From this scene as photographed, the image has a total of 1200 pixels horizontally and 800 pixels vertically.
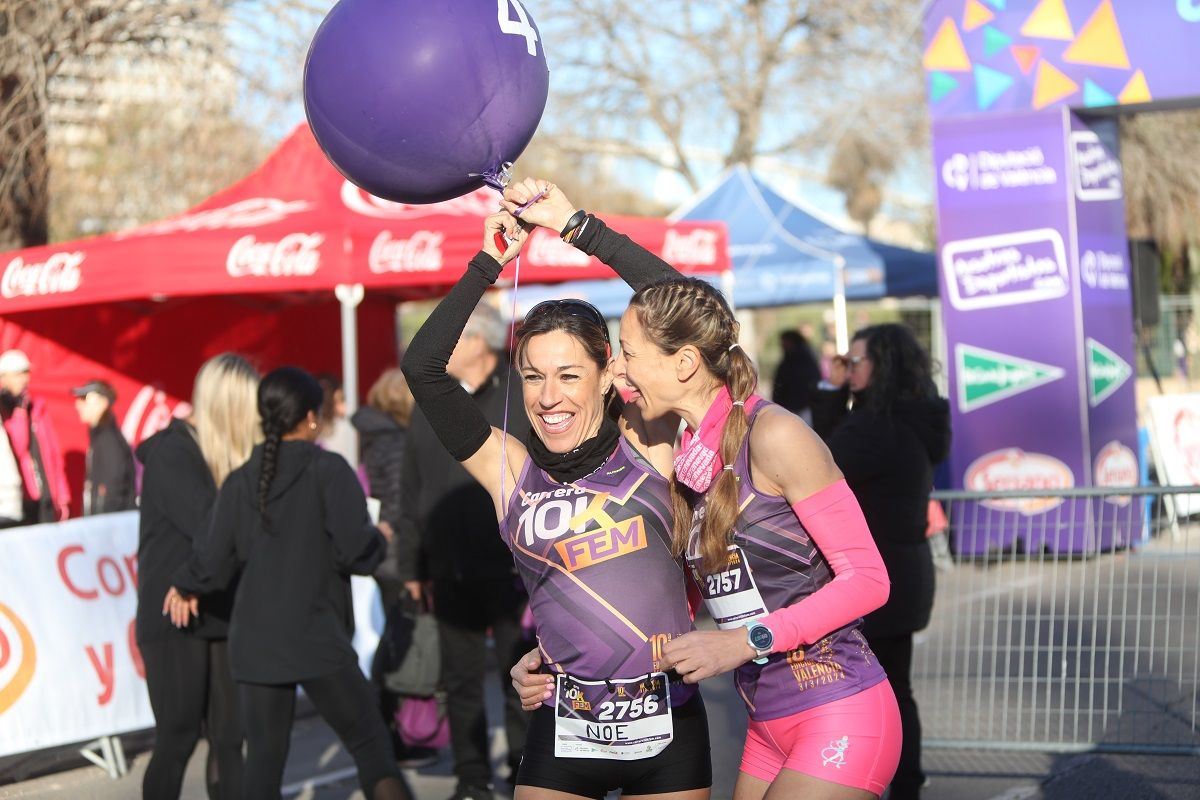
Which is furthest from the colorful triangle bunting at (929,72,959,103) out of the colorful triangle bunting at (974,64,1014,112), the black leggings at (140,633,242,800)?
the black leggings at (140,633,242,800)

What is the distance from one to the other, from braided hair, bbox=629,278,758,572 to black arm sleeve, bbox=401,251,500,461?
0.42 meters

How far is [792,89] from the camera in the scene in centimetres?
2536

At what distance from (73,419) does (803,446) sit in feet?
30.9

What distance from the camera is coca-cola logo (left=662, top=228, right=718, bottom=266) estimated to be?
10.4 meters

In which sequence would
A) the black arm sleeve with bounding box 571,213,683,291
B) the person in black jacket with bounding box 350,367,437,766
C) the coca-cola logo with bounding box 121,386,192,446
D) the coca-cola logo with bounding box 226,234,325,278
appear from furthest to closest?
the coca-cola logo with bounding box 121,386,192,446, the coca-cola logo with bounding box 226,234,325,278, the person in black jacket with bounding box 350,367,437,766, the black arm sleeve with bounding box 571,213,683,291

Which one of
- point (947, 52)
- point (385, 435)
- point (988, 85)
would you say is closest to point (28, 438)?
point (385, 435)

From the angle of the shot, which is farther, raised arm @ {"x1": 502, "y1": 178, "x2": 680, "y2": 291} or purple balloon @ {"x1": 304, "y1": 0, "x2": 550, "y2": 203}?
raised arm @ {"x1": 502, "y1": 178, "x2": 680, "y2": 291}

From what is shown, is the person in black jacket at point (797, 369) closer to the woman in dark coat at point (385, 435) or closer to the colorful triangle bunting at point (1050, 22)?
the colorful triangle bunting at point (1050, 22)

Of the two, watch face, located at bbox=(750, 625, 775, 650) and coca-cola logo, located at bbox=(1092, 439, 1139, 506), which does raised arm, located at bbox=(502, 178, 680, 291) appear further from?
coca-cola logo, located at bbox=(1092, 439, 1139, 506)

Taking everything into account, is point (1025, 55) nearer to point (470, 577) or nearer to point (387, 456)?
point (387, 456)

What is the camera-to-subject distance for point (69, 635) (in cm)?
698

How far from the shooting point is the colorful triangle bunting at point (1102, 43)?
12.1 metres

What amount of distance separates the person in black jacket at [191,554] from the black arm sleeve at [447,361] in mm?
2165

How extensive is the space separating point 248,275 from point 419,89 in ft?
19.7
